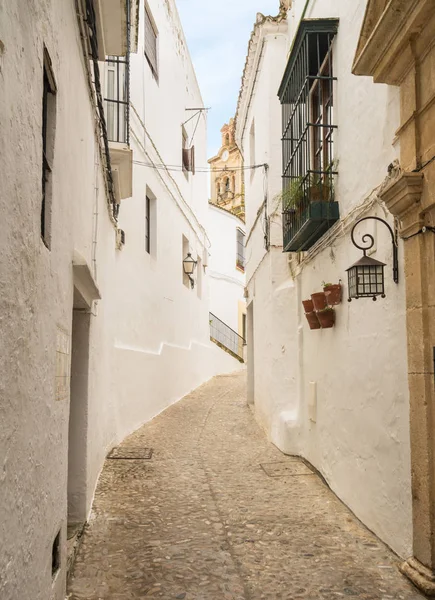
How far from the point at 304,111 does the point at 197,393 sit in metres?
8.62

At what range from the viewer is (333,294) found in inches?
220

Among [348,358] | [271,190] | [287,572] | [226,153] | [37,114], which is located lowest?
[287,572]

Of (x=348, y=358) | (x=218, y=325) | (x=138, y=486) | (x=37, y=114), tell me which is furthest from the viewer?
(x=218, y=325)

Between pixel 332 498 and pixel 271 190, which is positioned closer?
pixel 332 498

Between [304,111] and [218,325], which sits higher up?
[304,111]

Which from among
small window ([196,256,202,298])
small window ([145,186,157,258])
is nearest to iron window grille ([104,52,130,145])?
small window ([145,186,157,258])

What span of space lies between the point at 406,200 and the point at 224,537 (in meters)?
2.92

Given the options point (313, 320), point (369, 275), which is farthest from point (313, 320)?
point (369, 275)

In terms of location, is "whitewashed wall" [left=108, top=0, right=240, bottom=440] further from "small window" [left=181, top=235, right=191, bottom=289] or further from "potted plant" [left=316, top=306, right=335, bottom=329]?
"potted plant" [left=316, top=306, right=335, bottom=329]

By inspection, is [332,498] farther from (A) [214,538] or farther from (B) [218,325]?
(B) [218,325]

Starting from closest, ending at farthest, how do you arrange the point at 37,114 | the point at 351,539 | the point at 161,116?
the point at 37,114 → the point at 351,539 → the point at 161,116

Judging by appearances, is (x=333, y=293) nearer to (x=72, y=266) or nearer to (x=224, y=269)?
(x=72, y=266)

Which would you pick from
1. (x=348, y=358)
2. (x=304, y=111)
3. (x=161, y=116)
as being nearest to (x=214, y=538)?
(x=348, y=358)

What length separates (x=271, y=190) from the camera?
8578 mm
